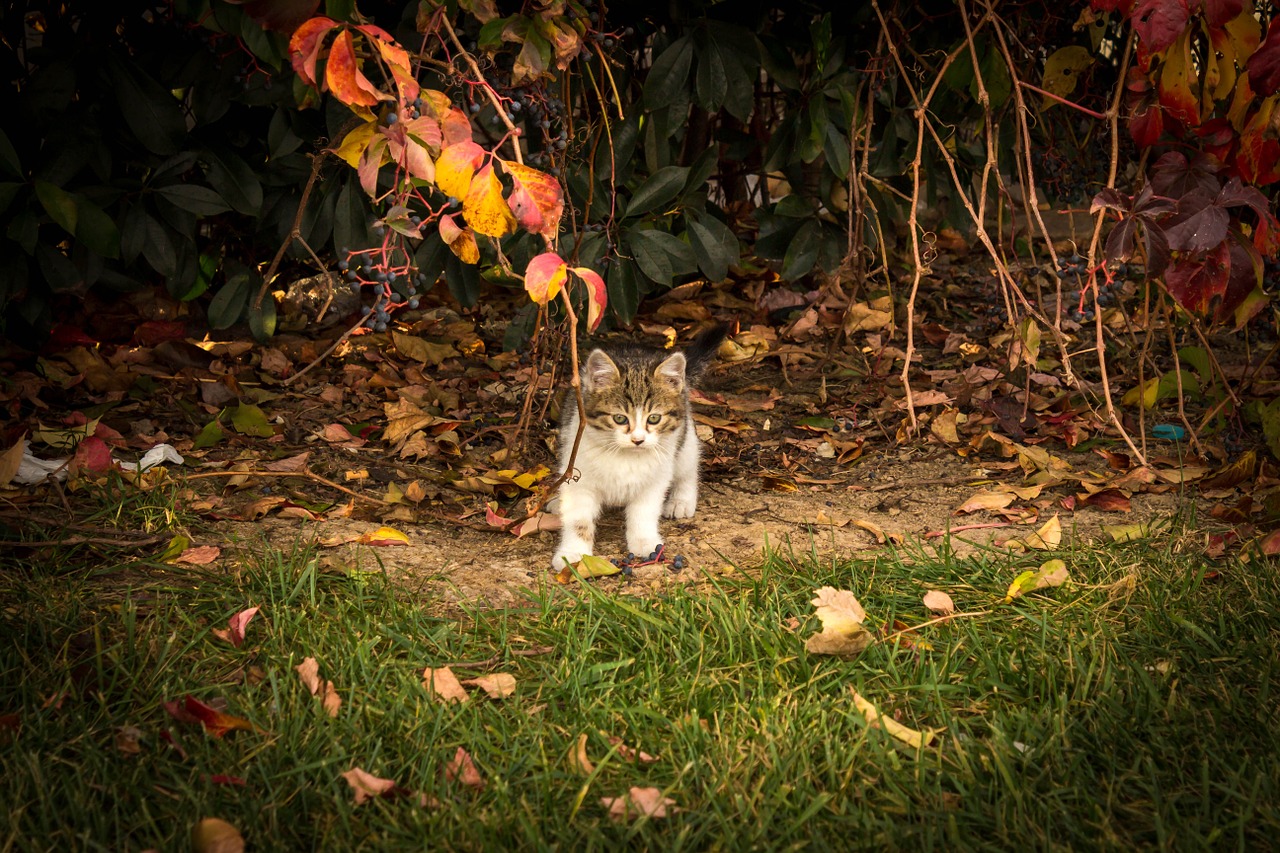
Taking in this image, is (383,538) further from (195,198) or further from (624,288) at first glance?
(195,198)

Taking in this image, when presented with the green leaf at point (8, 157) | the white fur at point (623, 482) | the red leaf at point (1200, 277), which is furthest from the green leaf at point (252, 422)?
the red leaf at point (1200, 277)

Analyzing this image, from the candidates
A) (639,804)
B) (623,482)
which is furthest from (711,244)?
(639,804)

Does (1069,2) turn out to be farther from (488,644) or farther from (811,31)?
(488,644)

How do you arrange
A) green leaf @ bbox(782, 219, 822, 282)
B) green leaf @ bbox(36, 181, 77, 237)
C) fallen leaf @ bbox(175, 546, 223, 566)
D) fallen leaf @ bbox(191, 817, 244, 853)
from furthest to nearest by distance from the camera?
green leaf @ bbox(782, 219, 822, 282) < green leaf @ bbox(36, 181, 77, 237) < fallen leaf @ bbox(175, 546, 223, 566) < fallen leaf @ bbox(191, 817, 244, 853)

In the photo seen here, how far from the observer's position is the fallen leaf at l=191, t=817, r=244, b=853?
1986 millimetres

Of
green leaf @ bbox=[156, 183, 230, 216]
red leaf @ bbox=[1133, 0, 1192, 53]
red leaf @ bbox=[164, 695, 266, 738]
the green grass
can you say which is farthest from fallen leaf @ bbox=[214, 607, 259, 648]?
red leaf @ bbox=[1133, 0, 1192, 53]

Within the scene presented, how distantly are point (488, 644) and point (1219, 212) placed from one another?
2.08 meters

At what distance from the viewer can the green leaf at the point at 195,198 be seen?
4035mm

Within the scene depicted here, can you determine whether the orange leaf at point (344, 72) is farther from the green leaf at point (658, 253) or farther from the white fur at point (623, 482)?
the green leaf at point (658, 253)

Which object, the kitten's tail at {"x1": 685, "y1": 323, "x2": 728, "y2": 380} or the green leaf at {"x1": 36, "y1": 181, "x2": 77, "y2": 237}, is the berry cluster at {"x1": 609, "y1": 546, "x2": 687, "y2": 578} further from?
the green leaf at {"x1": 36, "y1": 181, "x2": 77, "y2": 237}

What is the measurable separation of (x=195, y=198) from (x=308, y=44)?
1.98 metres

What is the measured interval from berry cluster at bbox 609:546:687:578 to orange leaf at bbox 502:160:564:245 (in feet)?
3.43

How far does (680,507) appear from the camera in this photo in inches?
143

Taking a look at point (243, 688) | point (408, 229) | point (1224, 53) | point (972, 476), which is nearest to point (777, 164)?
point (972, 476)
